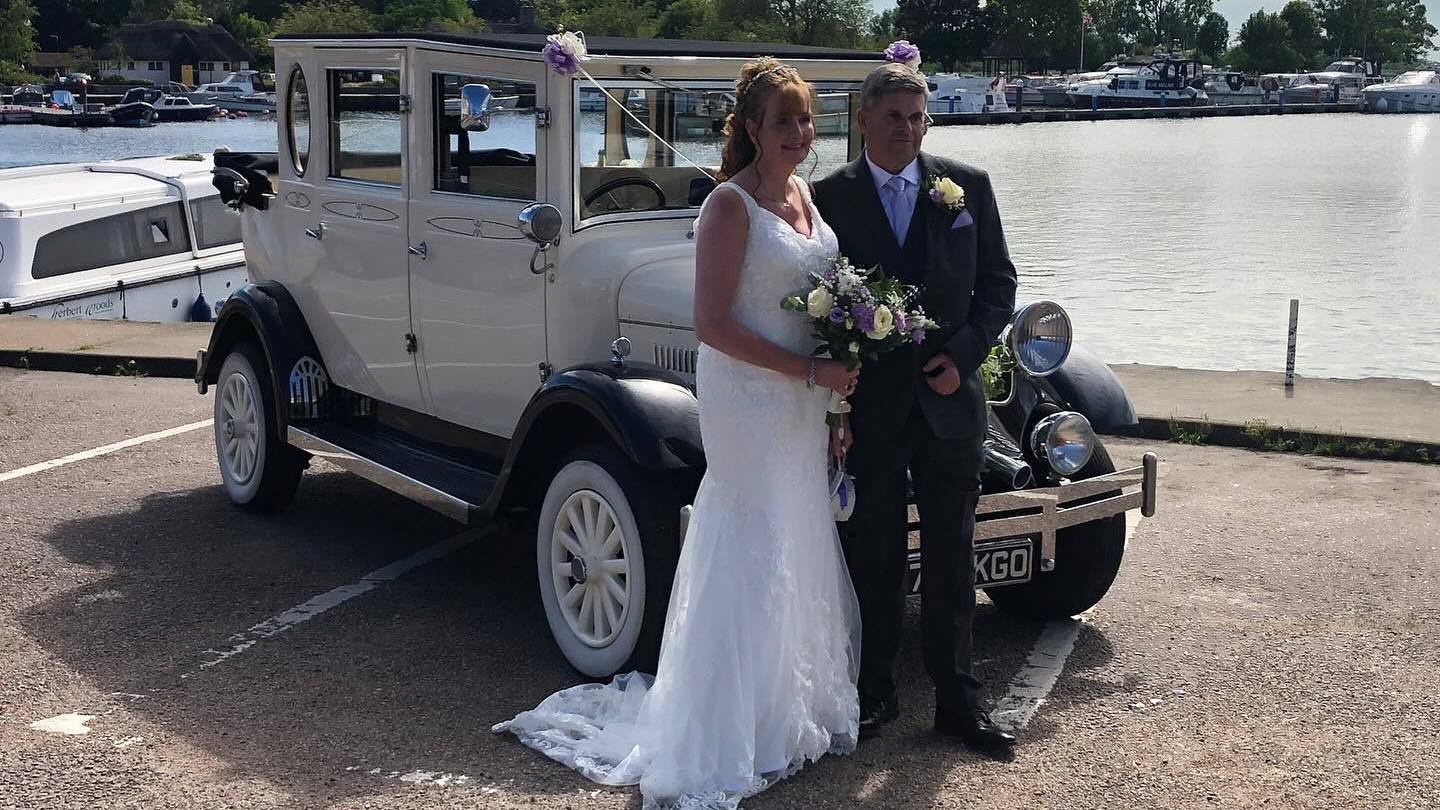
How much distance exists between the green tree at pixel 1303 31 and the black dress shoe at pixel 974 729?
175m

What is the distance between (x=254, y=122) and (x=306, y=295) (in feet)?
273

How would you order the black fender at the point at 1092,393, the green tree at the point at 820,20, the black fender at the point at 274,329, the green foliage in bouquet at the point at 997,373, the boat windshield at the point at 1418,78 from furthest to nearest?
the boat windshield at the point at 1418,78 < the green tree at the point at 820,20 < the black fender at the point at 274,329 < the black fender at the point at 1092,393 < the green foliage in bouquet at the point at 997,373

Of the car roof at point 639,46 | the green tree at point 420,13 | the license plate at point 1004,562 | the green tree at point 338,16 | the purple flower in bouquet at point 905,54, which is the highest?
the green tree at point 338,16

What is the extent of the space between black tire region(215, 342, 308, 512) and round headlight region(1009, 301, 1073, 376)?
131 inches

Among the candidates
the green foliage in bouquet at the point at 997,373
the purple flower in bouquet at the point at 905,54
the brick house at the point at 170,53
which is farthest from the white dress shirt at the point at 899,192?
the brick house at the point at 170,53

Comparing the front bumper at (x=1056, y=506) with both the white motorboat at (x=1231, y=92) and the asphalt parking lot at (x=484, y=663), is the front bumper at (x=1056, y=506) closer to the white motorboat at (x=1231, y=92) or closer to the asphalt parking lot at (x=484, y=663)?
the asphalt parking lot at (x=484, y=663)

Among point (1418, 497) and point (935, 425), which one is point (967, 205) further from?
point (1418, 497)

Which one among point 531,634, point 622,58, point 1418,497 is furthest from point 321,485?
point 1418,497

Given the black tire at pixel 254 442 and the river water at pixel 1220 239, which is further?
the river water at pixel 1220 239

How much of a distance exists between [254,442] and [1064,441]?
3.80 meters

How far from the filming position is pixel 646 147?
5684 mm

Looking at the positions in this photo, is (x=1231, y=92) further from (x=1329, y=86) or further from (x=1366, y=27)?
(x=1366, y=27)

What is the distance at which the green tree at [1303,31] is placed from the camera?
165250mm

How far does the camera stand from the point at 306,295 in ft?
22.7
